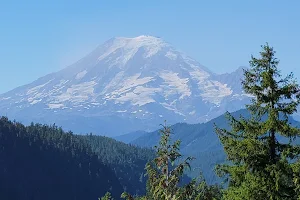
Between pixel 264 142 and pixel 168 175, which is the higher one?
pixel 264 142

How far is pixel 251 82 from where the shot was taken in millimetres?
22672

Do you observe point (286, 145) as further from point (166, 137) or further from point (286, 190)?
point (166, 137)

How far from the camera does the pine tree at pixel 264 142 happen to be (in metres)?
21.7

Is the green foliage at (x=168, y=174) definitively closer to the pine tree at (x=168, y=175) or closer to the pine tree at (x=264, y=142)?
the pine tree at (x=168, y=175)

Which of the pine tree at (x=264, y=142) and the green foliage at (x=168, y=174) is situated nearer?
the green foliage at (x=168, y=174)

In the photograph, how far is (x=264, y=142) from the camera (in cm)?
2230

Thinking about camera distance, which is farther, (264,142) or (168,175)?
(264,142)

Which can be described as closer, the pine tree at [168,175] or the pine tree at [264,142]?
the pine tree at [168,175]

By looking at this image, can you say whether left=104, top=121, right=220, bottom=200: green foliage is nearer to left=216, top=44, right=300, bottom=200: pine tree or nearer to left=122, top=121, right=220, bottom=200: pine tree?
left=122, top=121, right=220, bottom=200: pine tree

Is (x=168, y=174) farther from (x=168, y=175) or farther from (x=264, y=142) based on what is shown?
(x=264, y=142)

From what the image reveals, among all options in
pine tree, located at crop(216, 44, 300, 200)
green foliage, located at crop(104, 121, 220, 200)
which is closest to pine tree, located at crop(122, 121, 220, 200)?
green foliage, located at crop(104, 121, 220, 200)

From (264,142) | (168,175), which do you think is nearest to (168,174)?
(168,175)

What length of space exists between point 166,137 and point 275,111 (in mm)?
4795

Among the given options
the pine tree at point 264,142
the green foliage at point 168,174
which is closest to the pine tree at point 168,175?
the green foliage at point 168,174
